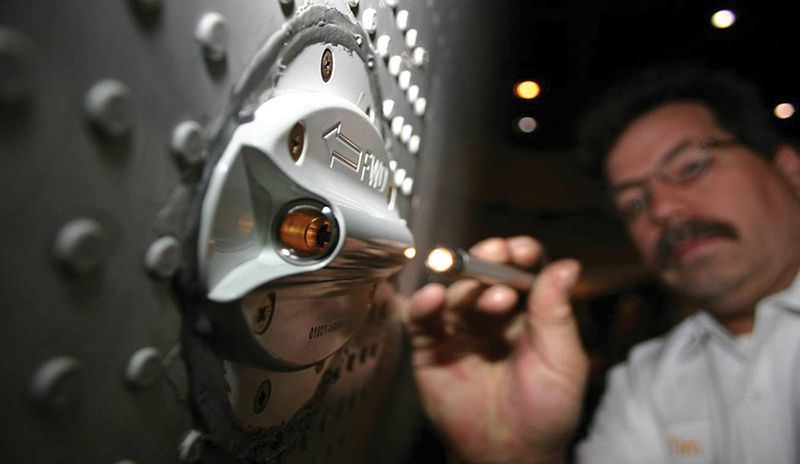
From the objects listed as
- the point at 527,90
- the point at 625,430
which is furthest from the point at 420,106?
the point at 625,430

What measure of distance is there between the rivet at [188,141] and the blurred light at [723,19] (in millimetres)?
867

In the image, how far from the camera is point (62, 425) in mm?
100

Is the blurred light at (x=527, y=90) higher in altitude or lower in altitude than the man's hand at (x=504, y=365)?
higher

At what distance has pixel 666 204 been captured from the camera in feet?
2.81

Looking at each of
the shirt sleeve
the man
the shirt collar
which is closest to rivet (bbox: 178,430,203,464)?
the man

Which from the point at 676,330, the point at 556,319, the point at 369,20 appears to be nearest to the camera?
the point at 369,20

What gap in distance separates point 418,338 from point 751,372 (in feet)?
1.69

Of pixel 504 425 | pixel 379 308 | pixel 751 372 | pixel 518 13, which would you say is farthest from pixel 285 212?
pixel 751 372

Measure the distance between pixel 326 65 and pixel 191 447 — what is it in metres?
0.14

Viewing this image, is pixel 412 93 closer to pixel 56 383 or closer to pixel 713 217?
pixel 56 383

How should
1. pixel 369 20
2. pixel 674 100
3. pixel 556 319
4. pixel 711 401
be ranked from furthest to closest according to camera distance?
pixel 674 100 → pixel 711 401 → pixel 556 319 → pixel 369 20

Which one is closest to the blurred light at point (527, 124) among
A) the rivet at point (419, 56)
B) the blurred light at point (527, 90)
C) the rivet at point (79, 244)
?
the blurred light at point (527, 90)

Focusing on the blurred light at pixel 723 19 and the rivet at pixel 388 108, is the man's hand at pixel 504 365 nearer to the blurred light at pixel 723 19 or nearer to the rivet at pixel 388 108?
the rivet at pixel 388 108

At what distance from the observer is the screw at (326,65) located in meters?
0.18
